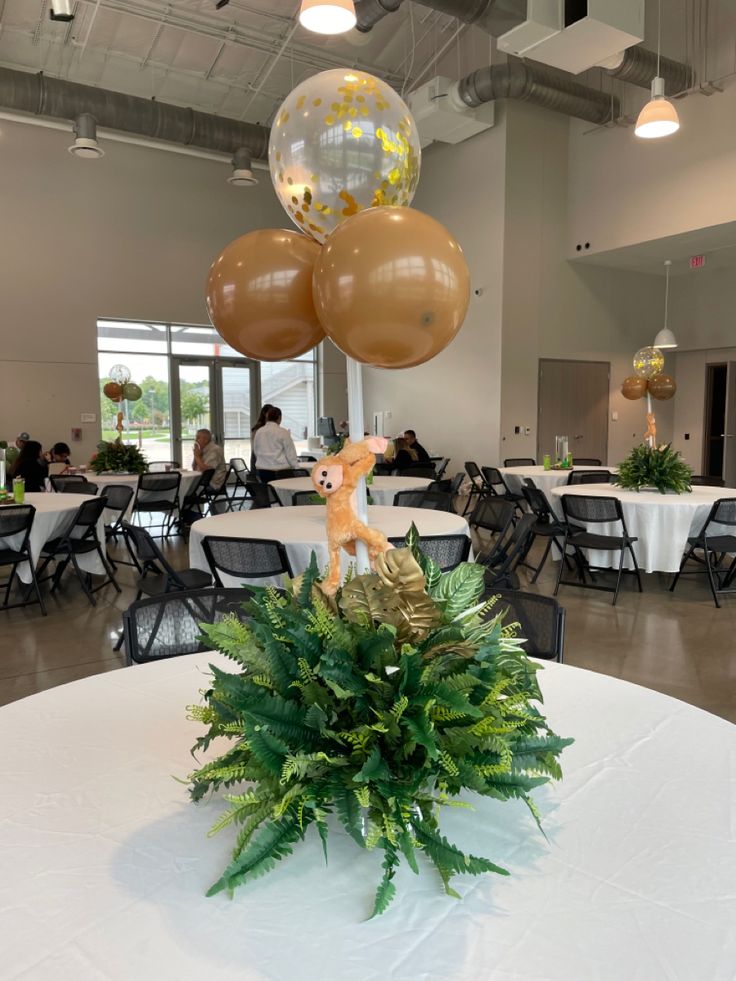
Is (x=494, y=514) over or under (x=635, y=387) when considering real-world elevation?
under

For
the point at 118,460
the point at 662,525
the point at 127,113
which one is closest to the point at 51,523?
the point at 118,460

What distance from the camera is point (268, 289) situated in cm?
176

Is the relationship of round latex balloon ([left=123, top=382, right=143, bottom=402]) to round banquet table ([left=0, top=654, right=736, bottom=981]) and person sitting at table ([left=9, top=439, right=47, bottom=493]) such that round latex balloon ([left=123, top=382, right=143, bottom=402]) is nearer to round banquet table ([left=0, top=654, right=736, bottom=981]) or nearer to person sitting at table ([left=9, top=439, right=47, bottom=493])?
person sitting at table ([left=9, top=439, right=47, bottom=493])

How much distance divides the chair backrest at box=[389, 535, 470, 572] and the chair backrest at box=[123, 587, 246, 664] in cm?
142

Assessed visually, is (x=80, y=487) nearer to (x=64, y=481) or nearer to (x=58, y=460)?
(x=64, y=481)

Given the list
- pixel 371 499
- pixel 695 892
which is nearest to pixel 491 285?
pixel 371 499

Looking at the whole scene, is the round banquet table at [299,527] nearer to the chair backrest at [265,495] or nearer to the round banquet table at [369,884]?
the chair backrest at [265,495]

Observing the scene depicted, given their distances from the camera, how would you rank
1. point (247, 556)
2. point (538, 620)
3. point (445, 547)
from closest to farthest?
point (538, 620) → point (445, 547) → point (247, 556)

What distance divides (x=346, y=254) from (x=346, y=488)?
1.71ft

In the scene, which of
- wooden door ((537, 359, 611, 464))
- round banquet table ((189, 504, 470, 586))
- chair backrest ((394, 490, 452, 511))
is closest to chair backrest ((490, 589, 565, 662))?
round banquet table ((189, 504, 470, 586))

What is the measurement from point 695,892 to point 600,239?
11.4 m

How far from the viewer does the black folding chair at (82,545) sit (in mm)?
5410

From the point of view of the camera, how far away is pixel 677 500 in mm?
5590

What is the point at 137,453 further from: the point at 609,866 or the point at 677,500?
the point at 609,866
